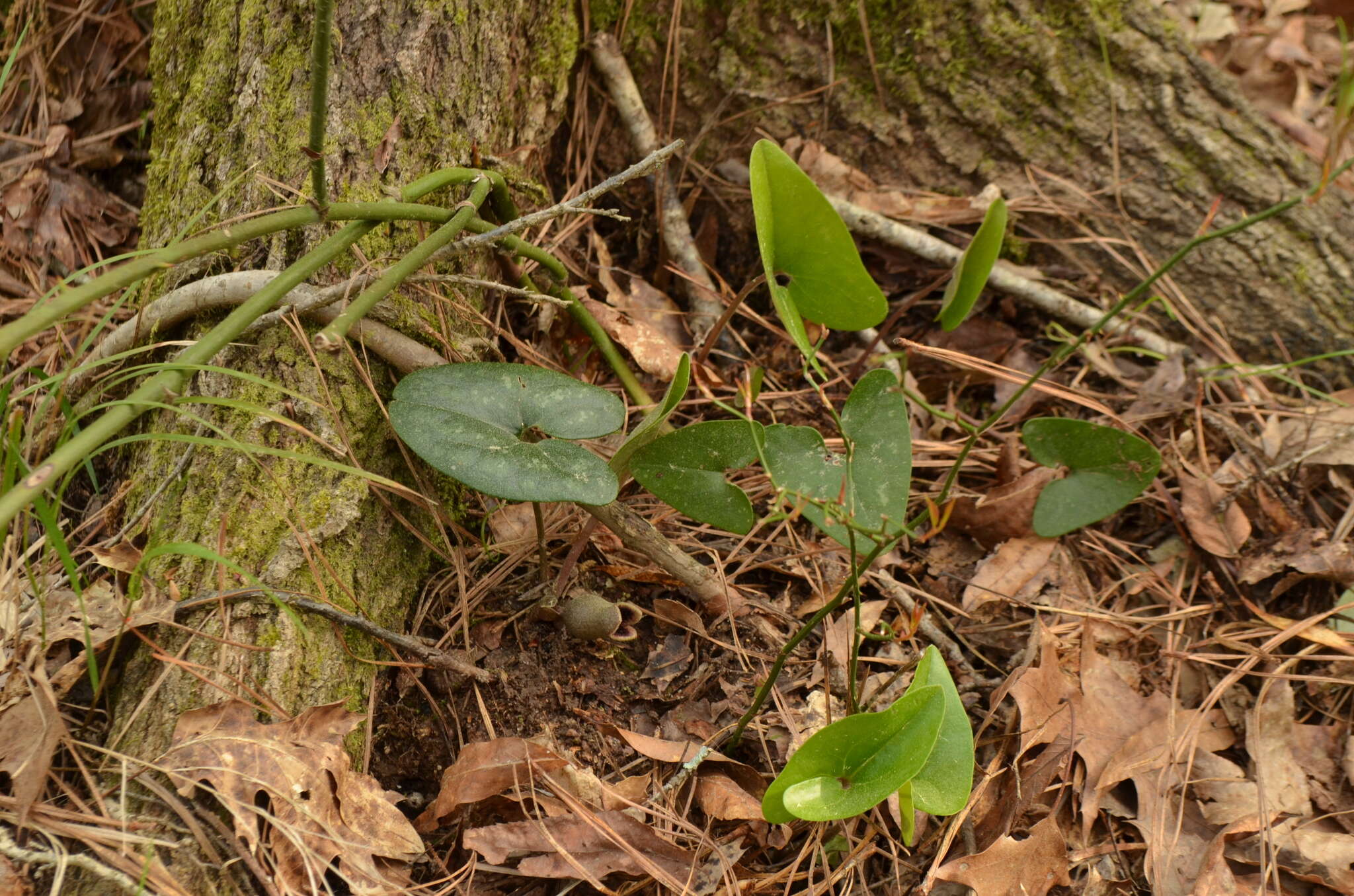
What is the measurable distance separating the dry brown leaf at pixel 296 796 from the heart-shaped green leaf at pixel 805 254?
0.77 metres

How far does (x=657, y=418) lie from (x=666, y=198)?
2.65 ft

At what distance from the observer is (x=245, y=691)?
40.4 inches

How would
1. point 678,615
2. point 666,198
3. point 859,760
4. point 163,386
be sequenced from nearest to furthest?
1. point 163,386
2. point 859,760
3. point 678,615
4. point 666,198

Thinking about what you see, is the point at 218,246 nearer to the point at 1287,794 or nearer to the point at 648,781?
the point at 648,781

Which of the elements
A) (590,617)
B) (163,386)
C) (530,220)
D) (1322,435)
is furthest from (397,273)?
(1322,435)

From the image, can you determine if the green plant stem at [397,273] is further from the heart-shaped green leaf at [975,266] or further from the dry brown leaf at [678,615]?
the heart-shaped green leaf at [975,266]

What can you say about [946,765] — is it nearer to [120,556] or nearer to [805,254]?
[805,254]

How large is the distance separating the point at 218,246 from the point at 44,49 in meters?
1.23

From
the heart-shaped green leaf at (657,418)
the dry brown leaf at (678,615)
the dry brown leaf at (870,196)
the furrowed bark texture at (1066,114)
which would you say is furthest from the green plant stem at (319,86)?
the dry brown leaf at (870,196)

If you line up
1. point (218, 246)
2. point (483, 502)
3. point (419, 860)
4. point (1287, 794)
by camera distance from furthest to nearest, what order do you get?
point (483, 502)
point (1287, 794)
point (419, 860)
point (218, 246)

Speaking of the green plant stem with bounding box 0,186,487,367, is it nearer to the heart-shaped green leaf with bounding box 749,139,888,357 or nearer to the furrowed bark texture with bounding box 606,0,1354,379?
the heart-shaped green leaf with bounding box 749,139,888,357

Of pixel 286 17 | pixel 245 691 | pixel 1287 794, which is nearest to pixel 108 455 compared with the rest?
pixel 245 691

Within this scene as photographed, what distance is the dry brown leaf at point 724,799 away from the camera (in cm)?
114

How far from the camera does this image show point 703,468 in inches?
48.1
